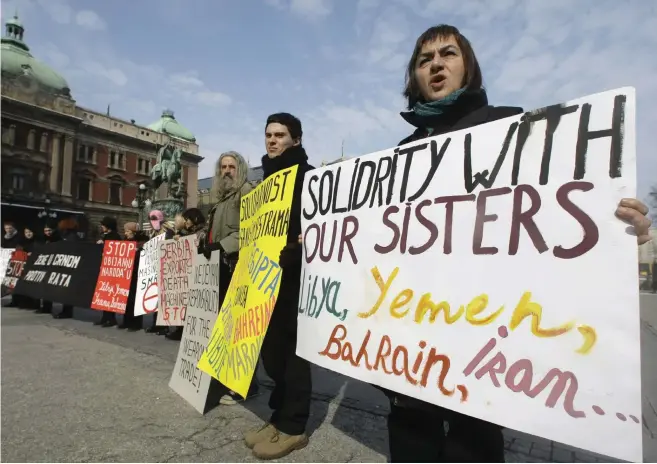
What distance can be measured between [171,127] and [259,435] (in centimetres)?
6670

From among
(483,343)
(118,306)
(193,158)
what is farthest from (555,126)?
(193,158)

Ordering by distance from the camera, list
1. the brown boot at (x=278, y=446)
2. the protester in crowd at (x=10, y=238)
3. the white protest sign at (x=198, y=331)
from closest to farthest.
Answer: the brown boot at (x=278, y=446)
the white protest sign at (x=198, y=331)
the protester in crowd at (x=10, y=238)

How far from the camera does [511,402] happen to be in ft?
4.18

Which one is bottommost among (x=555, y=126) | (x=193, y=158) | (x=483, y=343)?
(x=483, y=343)

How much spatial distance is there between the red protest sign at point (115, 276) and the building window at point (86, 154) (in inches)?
1860

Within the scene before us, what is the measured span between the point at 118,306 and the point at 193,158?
2172 inches

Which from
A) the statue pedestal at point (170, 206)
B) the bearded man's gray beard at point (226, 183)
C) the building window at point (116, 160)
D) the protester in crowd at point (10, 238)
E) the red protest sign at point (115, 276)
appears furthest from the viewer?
the building window at point (116, 160)

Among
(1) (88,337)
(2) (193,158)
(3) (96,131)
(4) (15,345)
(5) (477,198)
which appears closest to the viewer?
(5) (477,198)

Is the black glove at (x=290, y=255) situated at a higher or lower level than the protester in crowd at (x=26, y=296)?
higher

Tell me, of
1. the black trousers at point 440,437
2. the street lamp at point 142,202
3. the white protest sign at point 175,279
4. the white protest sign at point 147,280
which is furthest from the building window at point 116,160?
the black trousers at point 440,437

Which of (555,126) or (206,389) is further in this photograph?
(206,389)

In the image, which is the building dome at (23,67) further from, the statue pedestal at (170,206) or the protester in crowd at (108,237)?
the protester in crowd at (108,237)

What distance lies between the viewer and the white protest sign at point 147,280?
579cm

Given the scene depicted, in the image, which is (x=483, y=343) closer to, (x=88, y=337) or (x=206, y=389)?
(x=206, y=389)
